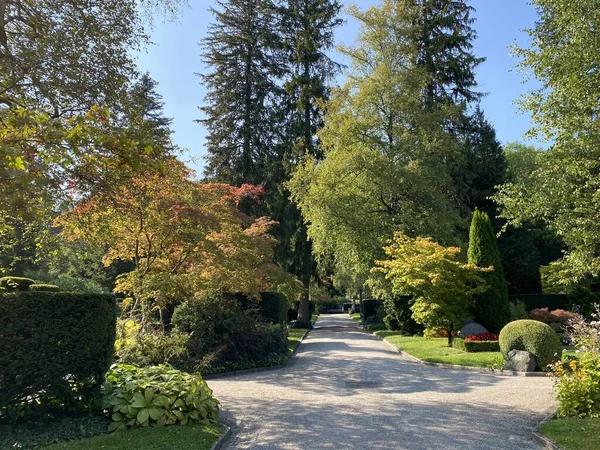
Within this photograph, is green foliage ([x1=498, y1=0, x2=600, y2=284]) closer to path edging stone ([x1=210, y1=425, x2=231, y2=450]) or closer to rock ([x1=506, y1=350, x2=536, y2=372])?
rock ([x1=506, y1=350, x2=536, y2=372])

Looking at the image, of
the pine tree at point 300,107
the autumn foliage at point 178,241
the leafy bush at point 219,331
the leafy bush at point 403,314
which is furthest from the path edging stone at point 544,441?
the pine tree at point 300,107

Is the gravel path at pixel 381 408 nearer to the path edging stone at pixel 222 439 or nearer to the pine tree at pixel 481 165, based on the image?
the path edging stone at pixel 222 439

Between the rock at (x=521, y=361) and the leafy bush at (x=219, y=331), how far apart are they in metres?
6.52

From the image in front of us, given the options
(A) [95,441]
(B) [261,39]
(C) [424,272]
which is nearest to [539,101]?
(C) [424,272]

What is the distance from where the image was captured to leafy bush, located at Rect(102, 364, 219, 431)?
6.30 m

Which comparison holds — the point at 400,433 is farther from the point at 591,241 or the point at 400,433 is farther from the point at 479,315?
the point at 479,315

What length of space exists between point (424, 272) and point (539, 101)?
6.67m

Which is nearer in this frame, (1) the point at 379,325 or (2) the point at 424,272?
(2) the point at 424,272

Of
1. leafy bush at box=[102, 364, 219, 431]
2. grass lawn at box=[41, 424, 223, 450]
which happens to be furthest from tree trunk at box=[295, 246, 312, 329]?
grass lawn at box=[41, 424, 223, 450]

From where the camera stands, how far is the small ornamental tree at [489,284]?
18.6 m

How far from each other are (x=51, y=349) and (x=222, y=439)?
247 cm

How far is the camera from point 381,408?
7.91 m

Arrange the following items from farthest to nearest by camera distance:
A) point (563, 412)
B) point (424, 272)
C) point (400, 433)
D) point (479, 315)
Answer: point (479, 315) → point (424, 272) → point (563, 412) → point (400, 433)

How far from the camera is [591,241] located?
12602 mm
